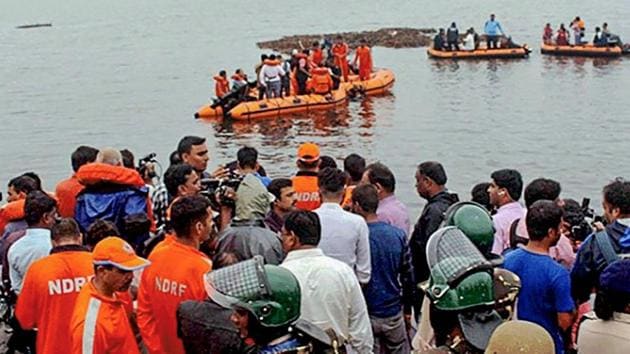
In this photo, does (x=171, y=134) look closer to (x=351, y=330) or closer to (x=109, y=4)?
(x=351, y=330)

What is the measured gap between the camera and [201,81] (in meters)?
32.9

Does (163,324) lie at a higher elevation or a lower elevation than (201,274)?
lower

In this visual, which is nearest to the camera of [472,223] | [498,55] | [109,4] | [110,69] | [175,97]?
[472,223]

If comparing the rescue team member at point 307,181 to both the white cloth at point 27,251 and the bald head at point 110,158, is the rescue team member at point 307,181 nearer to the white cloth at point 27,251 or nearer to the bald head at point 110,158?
the bald head at point 110,158

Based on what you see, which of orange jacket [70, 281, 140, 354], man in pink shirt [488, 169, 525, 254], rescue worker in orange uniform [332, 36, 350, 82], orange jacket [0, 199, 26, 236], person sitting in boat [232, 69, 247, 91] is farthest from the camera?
rescue worker in orange uniform [332, 36, 350, 82]

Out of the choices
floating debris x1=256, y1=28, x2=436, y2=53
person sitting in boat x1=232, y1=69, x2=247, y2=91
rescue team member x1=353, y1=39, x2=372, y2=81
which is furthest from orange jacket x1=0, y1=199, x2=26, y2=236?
floating debris x1=256, y1=28, x2=436, y2=53

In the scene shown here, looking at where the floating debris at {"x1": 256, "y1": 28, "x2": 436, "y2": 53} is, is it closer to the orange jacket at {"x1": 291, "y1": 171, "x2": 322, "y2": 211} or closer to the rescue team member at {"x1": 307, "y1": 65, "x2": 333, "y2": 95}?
the rescue team member at {"x1": 307, "y1": 65, "x2": 333, "y2": 95}

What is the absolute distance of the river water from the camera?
62.0ft

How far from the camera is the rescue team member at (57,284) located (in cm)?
446

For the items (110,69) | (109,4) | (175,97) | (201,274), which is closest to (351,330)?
(201,274)

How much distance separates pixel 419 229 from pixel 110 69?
33791 mm

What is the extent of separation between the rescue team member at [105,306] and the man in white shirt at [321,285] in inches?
30.2

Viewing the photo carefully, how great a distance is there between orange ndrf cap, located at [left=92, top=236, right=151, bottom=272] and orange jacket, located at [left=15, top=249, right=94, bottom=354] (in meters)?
0.50

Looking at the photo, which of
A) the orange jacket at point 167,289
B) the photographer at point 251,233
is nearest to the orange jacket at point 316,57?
the photographer at point 251,233
